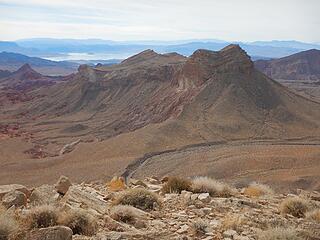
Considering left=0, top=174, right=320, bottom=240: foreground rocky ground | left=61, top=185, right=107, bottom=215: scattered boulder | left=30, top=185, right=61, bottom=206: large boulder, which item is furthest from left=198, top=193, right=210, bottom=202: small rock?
left=30, top=185, right=61, bottom=206: large boulder

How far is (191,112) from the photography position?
62188 mm

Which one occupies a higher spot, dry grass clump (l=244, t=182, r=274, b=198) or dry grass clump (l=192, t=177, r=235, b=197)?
dry grass clump (l=192, t=177, r=235, b=197)

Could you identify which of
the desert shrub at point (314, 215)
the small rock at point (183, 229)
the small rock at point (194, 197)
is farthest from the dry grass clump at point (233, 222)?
the desert shrub at point (314, 215)

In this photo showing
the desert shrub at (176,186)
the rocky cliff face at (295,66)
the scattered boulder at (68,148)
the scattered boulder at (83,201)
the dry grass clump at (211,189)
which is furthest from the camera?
the rocky cliff face at (295,66)

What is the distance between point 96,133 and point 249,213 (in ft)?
205

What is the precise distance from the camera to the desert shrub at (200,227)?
371 inches

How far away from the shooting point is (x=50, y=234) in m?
7.59

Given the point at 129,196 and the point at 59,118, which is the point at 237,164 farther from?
the point at 59,118

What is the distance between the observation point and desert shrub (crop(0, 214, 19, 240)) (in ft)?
25.3

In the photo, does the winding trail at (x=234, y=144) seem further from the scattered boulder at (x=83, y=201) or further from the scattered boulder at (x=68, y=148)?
the scattered boulder at (x=83, y=201)

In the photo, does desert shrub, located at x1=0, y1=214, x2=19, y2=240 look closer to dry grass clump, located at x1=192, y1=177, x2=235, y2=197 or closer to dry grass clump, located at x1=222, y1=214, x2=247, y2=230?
dry grass clump, located at x1=222, y1=214, x2=247, y2=230

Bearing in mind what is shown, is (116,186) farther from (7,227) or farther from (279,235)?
(7,227)

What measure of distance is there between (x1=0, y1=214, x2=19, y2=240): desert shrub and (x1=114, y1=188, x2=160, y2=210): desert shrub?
3.42 metres

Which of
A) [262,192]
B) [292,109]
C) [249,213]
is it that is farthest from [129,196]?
[292,109]
